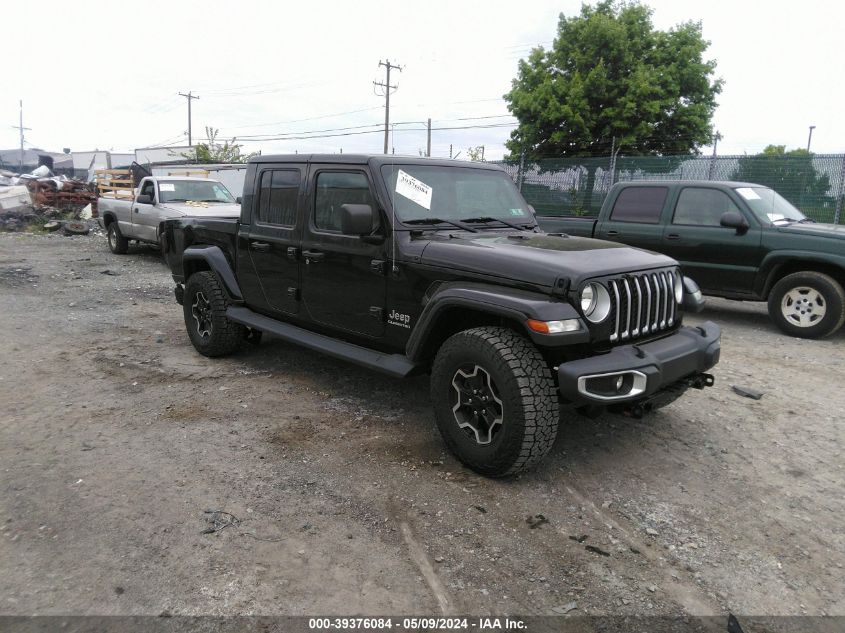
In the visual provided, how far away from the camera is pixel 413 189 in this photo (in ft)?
13.6

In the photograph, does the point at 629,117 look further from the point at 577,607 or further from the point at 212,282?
the point at 577,607

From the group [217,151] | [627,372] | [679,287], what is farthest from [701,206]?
[217,151]

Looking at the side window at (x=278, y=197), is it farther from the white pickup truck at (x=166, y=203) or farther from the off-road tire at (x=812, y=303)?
the white pickup truck at (x=166, y=203)

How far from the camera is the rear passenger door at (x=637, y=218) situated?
779 cm

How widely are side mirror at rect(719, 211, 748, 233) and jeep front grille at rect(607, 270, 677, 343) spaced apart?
378 centimetres

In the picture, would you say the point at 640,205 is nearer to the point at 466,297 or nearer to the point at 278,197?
the point at 278,197

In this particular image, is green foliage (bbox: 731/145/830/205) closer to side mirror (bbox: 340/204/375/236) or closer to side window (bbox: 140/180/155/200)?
side mirror (bbox: 340/204/375/236)

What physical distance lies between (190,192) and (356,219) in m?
9.76

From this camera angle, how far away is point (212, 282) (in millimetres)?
5555

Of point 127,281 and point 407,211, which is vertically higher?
point 407,211

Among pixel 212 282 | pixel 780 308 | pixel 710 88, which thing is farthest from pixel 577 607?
pixel 710 88

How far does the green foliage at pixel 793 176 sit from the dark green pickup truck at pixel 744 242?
559 centimetres

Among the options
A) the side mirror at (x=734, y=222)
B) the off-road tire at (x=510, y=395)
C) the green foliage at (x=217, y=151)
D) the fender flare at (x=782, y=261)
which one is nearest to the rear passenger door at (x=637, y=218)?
the side mirror at (x=734, y=222)

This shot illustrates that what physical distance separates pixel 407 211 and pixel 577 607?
2555 millimetres
